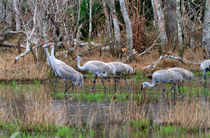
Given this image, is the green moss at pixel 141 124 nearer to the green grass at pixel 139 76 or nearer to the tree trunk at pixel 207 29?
the green grass at pixel 139 76

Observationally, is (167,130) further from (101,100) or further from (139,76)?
(139,76)

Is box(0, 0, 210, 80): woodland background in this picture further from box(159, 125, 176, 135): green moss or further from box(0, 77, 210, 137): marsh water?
box(159, 125, 176, 135): green moss

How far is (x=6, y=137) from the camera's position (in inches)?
263

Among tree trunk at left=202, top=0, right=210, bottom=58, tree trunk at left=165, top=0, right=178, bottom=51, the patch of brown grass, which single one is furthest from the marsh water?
tree trunk at left=165, top=0, right=178, bottom=51

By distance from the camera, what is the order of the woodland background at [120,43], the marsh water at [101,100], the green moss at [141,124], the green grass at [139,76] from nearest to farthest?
the green moss at [141,124] → the marsh water at [101,100] → the green grass at [139,76] → the woodland background at [120,43]

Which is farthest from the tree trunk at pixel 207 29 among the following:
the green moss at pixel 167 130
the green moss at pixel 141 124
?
the green moss at pixel 167 130

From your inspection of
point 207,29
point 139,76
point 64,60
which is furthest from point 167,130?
point 207,29

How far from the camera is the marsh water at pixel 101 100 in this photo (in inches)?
307

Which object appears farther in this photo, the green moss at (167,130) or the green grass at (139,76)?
the green grass at (139,76)

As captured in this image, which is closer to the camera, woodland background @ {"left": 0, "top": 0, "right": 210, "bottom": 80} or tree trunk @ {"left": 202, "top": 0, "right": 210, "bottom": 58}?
woodland background @ {"left": 0, "top": 0, "right": 210, "bottom": 80}

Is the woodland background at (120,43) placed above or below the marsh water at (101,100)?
above

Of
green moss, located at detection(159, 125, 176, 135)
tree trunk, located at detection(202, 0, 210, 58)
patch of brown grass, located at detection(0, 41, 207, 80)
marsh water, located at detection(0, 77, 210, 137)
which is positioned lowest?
green moss, located at detection(159, 125, 176, 135)

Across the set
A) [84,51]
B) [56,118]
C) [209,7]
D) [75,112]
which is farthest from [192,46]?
[56,118]

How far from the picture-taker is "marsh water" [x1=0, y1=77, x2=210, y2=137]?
7801 mm
